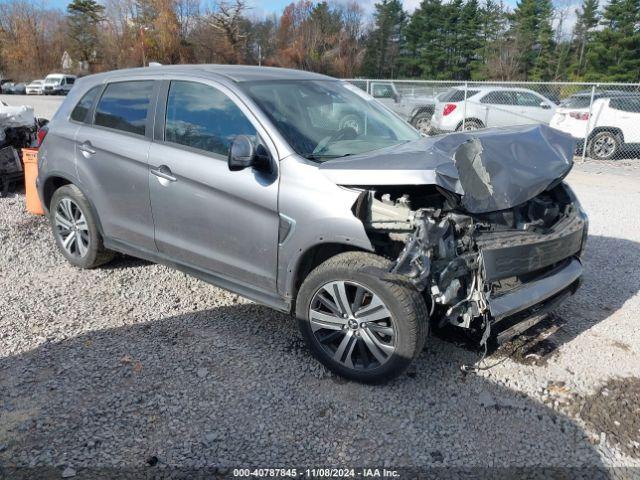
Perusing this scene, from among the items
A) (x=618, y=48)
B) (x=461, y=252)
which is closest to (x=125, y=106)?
(x=461, y=252)

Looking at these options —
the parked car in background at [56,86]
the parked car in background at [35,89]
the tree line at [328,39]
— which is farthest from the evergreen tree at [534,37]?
the parked car in background at [35,89]

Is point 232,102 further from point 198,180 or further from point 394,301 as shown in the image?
point 394,301

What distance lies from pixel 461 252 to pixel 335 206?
2.57 ft

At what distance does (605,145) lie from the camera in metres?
12.7

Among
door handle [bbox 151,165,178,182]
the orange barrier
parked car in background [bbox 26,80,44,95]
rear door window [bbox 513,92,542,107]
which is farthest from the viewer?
parked car in background [bbox 26,80,44,95]

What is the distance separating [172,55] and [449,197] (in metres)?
59.4

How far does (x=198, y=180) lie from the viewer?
12.4ft

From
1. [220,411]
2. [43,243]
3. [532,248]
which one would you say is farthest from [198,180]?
[43,243]

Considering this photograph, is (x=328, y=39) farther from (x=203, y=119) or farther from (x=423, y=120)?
(x=203, y=119)

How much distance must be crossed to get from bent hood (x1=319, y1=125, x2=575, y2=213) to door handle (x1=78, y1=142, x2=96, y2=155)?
7.62 ft

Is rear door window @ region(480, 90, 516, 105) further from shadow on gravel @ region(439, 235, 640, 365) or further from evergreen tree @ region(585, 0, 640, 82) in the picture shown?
evergreen tree @ region(585, 0, 640, 82)

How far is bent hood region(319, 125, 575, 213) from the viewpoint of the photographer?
3.05m

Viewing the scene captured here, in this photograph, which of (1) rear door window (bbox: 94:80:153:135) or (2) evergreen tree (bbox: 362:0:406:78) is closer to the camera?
(1) rear door window (bbox: 94:80:153:135)

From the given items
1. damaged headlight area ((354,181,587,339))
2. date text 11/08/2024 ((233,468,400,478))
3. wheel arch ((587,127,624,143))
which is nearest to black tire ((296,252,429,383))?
damaged headlight area ((354,181,587,339))
